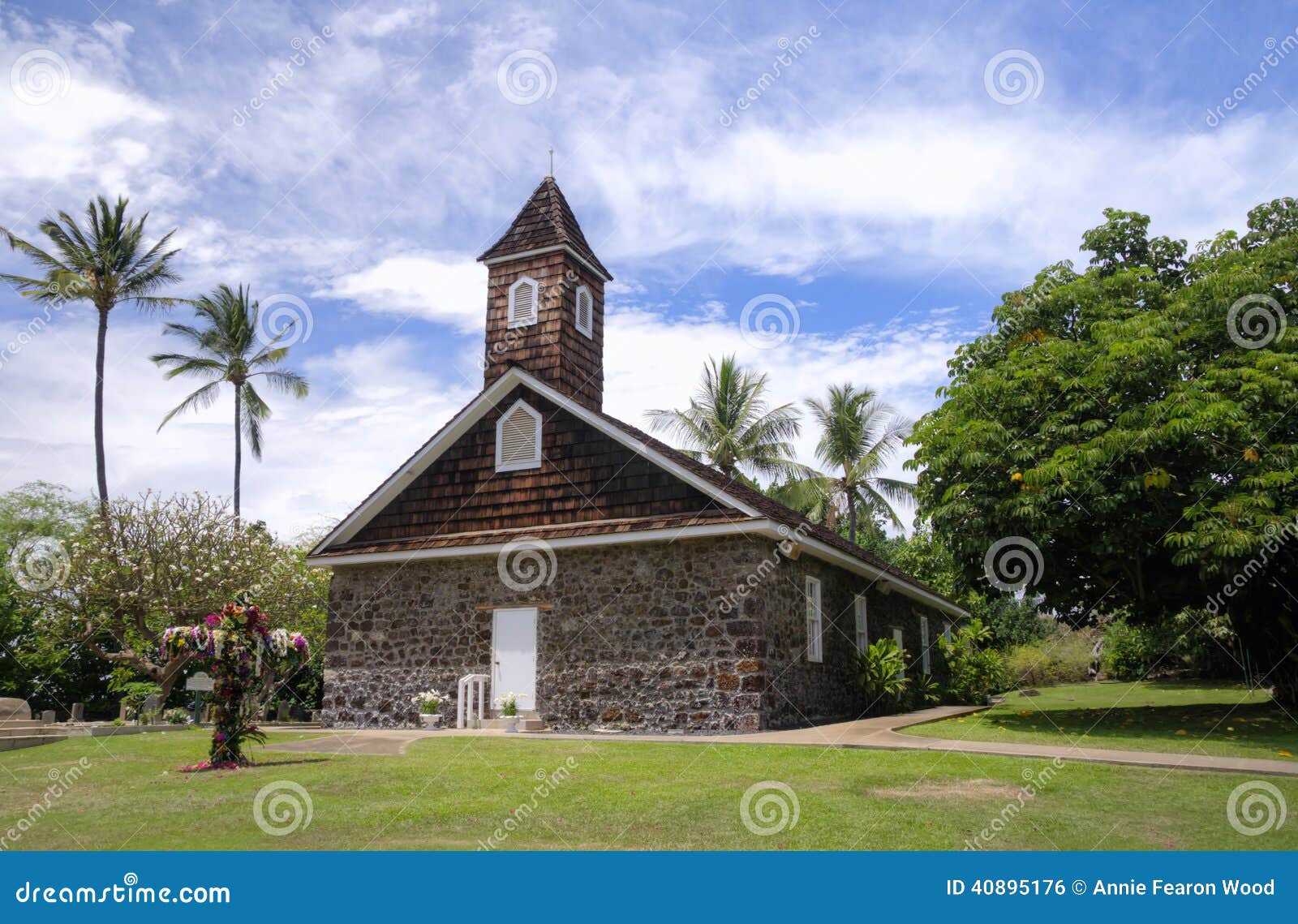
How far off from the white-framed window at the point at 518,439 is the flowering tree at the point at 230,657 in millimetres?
6535

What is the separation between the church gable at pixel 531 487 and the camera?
50.1 feet

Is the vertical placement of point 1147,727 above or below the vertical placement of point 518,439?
below

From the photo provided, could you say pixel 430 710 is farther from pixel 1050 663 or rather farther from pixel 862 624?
pixel 1050 663

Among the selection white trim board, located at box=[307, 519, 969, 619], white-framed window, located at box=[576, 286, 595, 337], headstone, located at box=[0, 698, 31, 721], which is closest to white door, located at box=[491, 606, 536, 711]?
white trim board, located at box=[307, 519, 969, 619]

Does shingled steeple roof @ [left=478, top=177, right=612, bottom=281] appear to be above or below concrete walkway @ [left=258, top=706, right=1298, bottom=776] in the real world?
above

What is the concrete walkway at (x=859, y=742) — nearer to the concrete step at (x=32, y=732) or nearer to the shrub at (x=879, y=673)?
the shrub at (x=879, y=673)

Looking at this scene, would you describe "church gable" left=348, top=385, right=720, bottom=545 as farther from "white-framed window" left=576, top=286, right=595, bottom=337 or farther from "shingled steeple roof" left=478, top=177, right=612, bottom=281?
"shingled steeple roof" left=478, top=177, right=612, bottom=281

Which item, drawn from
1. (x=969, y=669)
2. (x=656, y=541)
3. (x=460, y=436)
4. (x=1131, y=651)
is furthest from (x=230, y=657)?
(x=1131, y=651)

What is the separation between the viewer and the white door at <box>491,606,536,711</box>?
51.9ft

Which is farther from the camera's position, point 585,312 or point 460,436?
point 585,312

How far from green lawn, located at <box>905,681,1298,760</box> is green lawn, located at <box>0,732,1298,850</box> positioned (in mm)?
2562

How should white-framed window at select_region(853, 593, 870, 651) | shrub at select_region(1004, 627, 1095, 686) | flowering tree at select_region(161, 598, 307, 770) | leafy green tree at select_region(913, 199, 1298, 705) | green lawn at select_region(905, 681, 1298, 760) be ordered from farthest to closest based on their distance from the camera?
1. shrub at select_region(1004, 627, 1095, 686)
2. white-framed window at select_region(853, 593, 870, 651)
3. leafy green tree at select_region(913, 199, 1298, 705)
4. green lawn at select_region(905, 681, 1298, 760)
5. flowering tree at select_region(161, 598, 307, 770)

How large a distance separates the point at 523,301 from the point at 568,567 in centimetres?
573

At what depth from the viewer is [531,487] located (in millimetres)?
16391
